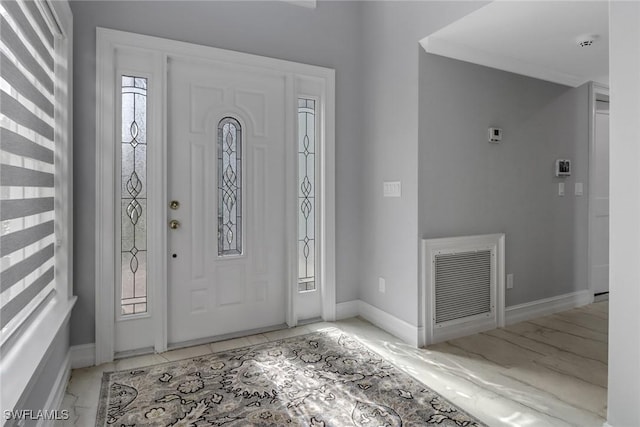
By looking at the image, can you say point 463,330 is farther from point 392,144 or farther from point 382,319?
point 392,144

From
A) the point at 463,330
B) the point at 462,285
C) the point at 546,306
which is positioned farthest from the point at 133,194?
the point at 546,306

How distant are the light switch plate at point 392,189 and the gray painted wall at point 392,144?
1.4 inches

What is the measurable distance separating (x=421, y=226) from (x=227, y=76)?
72.6 inches

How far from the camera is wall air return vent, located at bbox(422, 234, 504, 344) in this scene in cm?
278

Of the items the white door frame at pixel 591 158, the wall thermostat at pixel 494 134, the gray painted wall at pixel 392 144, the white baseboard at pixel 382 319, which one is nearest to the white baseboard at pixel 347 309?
the white baseboard at pixel 382 319

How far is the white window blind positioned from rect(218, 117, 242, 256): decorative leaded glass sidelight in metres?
1.07

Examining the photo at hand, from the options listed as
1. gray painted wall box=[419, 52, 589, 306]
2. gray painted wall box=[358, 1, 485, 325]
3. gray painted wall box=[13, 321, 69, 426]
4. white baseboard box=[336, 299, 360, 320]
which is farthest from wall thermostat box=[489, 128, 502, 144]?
gray painted wall box=[13, 321, 69, 426]

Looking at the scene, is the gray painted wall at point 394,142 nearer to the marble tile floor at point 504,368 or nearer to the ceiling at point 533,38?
the ceiling at point 533,38

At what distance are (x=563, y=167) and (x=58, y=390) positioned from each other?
4134 millimetres

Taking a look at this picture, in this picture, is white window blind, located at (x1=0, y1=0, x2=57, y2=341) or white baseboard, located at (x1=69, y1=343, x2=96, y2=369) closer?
white window blind, located at (x1=0, y1=0, x2=57, y2=341)

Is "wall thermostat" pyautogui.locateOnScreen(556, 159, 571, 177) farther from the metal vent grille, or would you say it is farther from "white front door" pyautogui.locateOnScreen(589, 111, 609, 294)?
the metal vent grille

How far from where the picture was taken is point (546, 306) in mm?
3414

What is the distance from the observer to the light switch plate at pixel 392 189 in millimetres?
2904

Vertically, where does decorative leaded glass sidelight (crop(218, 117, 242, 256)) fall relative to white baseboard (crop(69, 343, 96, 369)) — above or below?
above
